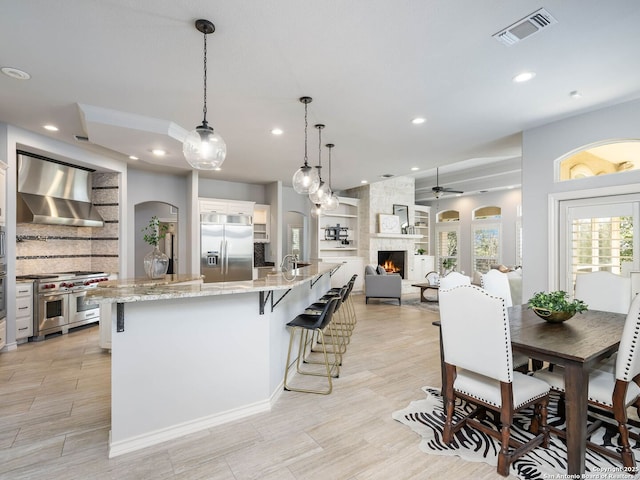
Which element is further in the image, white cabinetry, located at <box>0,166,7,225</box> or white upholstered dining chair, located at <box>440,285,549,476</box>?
white cabinetry, located at <box>0,166,7,225</box>

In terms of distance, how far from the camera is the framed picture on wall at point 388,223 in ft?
29.7

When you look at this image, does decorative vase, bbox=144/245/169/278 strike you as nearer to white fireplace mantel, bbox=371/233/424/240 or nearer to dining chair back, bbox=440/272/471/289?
dining chair back, bbox=440/272/471/289

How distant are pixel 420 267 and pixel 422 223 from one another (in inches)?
75.5

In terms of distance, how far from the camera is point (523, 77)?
3.00 metres

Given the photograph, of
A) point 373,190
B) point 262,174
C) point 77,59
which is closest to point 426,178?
point 373,190

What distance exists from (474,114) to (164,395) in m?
4.17

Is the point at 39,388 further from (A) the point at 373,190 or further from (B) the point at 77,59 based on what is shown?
(A) the point at 373,190

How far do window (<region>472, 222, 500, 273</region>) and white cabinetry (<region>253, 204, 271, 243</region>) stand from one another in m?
6.69

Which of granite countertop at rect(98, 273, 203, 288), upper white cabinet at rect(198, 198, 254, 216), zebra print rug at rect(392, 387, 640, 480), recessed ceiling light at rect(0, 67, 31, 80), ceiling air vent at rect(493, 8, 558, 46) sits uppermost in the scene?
recessed ceiling light at rect(0, 67, 31, 80)

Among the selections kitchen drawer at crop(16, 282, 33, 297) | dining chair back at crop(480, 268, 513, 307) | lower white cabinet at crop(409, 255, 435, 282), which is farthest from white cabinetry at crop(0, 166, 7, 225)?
lower white cabinet at crop(409, 255, 435, 282)

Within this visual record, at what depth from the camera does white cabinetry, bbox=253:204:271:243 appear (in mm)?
8352

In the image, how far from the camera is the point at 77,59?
2707 mm

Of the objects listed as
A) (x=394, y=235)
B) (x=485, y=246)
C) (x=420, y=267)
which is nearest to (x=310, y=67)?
(x=394, y=235)

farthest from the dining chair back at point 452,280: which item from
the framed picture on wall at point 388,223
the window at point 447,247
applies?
the window at point 447,247
